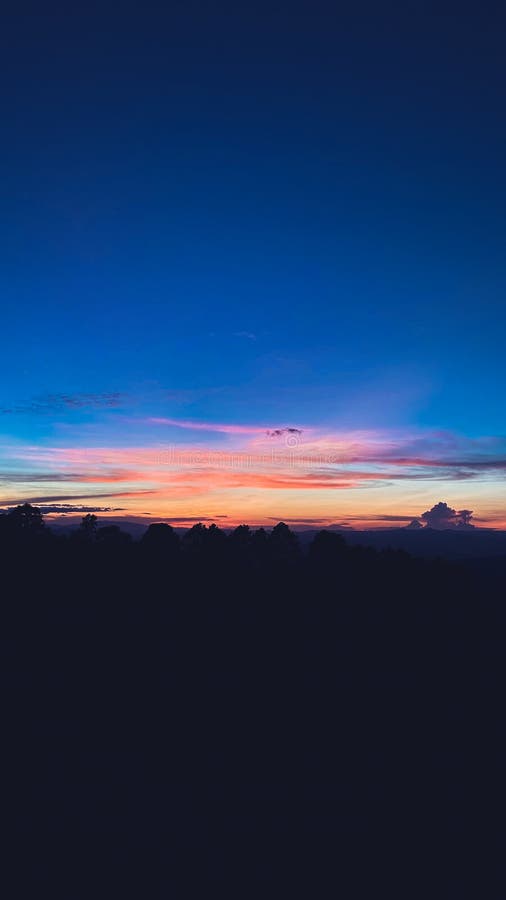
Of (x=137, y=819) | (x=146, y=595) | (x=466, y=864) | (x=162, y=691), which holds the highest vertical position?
(x=146, y=595)

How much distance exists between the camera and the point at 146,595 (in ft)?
136

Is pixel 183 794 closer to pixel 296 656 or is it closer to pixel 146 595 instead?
pixel 296 656

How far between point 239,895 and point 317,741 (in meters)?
9.14

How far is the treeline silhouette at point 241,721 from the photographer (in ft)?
61.8

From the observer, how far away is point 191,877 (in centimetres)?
1709

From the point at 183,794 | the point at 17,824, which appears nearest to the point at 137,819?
the point at 183,794

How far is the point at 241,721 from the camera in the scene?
26.2 meters

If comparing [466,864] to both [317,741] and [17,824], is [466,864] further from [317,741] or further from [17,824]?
[17,824]

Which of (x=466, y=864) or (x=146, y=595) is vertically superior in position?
(x=146, y=595)

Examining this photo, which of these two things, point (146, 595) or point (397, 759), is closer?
point (397, 759)

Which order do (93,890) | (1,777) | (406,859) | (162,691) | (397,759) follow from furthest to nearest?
(162,691) < (397,759) < (1,777) < (406,859) < (93,890)

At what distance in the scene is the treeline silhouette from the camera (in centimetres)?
1884

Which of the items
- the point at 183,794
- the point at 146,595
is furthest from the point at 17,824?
the point at 146,595

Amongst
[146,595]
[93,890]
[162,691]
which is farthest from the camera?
[146,595]
